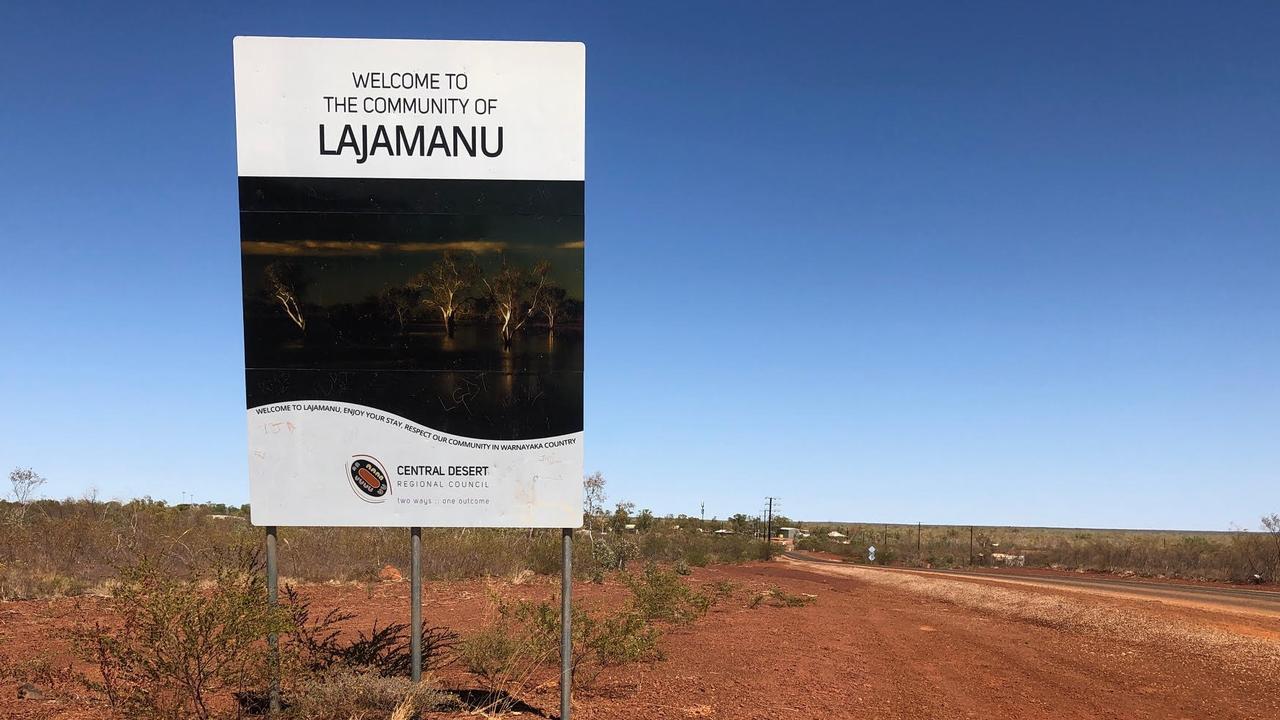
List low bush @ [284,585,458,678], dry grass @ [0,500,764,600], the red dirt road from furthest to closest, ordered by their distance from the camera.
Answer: dry grass @ [0,500,764,600], the red dirt road, low bush @ [284,585,458,678]

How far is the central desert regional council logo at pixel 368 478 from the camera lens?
6.11 m

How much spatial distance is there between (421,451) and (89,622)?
904 centimetres

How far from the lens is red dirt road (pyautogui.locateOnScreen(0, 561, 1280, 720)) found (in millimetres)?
7746

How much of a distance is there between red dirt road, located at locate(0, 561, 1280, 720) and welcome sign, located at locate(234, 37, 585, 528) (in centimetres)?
275

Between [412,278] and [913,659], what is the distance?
29.0ft

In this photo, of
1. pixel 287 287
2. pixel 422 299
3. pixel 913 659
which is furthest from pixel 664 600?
pixel 287 287

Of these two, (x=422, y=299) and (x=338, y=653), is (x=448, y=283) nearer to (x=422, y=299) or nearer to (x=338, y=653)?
Answer: (x=422, y=299)

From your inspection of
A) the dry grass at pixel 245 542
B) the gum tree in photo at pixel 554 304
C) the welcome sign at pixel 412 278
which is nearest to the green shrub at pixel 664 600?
the welcome sign at pixel 412 278

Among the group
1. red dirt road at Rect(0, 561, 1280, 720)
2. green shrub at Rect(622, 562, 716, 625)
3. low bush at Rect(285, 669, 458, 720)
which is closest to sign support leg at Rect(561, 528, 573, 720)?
red dirt road at Rect(0, 561, 1280, 720)

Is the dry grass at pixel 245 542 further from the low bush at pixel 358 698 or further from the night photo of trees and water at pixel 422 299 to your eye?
the night photo of trees and water at pixel 422 299

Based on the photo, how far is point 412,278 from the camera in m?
6.24

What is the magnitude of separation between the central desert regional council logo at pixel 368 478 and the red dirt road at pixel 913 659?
273 centimetres

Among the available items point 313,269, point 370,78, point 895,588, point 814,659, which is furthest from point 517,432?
point 895,588

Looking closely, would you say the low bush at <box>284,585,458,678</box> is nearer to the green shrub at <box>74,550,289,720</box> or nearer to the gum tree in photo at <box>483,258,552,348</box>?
the green shrub at <box>74,550,289,720</box>
